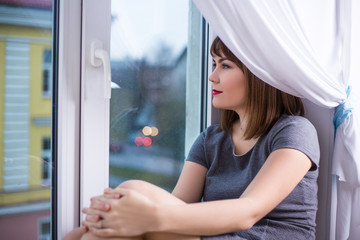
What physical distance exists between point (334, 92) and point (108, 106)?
2.71ft

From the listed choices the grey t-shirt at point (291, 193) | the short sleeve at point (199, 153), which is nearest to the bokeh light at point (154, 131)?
the short sleeve at point (199, 153)

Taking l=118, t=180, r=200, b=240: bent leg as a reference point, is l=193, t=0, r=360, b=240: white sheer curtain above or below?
above

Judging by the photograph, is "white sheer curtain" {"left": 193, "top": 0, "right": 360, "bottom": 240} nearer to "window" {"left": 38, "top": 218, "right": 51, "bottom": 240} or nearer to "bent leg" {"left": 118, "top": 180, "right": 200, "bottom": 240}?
"bent leg" {"left": 118, "top": 180, "right": 200, "bottom": 240}

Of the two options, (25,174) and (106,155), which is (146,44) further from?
(25,174)

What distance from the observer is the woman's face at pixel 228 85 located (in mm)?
1342

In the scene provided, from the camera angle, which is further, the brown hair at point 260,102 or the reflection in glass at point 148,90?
the reflection in glass at point 148,90

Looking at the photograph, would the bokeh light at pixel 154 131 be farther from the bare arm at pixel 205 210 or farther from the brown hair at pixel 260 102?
the bare arm at pixel 205 210

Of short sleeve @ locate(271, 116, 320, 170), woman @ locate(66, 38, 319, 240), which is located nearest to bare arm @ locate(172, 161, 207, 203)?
woman @ locate(66, 38, 319, 240)

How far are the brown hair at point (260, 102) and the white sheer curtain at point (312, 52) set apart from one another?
2.2 inches

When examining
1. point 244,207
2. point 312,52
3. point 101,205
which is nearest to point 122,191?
point 101,205

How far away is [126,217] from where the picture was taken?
3.23 feet

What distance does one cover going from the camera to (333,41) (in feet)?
4.57

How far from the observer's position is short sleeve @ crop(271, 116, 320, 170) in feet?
3.73

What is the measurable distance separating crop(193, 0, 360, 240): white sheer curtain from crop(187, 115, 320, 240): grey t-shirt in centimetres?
15
